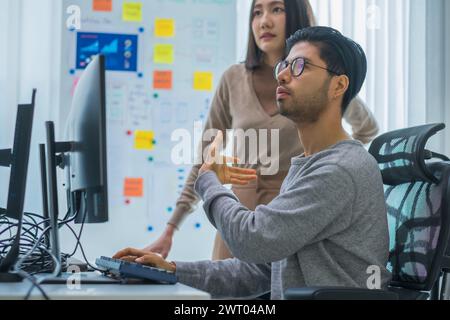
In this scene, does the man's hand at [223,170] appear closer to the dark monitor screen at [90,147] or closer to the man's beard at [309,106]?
the man's beard at [309,106]

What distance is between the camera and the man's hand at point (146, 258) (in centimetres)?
140

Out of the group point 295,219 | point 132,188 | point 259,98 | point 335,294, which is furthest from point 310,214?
point 132,188

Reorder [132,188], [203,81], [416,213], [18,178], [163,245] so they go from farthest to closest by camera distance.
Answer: [203,81]
[132,188]
[163,245]
[416,213]
[18,178]

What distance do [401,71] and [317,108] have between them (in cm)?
192

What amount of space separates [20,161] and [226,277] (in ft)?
1.87

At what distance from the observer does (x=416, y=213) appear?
58.5 inches

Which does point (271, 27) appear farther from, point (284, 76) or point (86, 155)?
point (86, 155)

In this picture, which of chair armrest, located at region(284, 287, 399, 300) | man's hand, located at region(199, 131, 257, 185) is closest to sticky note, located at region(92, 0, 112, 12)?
man's hand, located at region(199, 131, 257, 185)

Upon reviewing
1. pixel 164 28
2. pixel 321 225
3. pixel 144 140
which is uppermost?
pixel 164 28

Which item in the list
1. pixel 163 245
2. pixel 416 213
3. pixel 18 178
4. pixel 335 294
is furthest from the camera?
pixel 163 245

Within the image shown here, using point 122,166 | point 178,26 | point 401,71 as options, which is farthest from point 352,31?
point 122,166

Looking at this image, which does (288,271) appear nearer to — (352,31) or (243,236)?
(243,236)

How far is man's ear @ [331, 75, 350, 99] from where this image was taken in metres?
1.60

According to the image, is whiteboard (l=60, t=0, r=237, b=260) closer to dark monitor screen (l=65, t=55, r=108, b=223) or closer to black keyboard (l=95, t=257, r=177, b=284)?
dark monitor screen (l=65, t=55, r=108, b=223)
